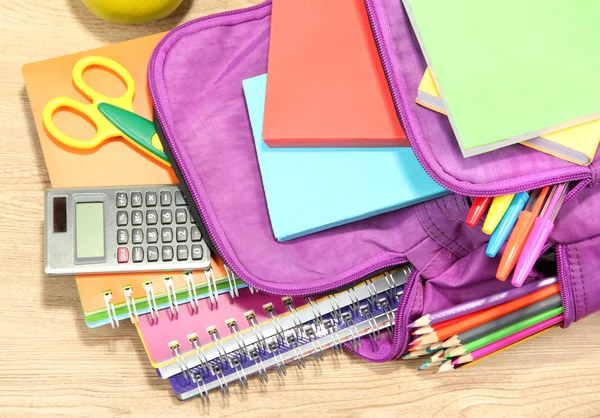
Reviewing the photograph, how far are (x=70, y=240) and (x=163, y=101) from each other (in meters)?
0.15

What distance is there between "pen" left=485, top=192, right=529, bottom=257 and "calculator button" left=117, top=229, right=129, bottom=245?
31 centimetres

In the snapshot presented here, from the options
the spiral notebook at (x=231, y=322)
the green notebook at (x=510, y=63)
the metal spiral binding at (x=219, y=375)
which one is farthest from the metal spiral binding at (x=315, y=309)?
the green notebook at (x=510, y=63)

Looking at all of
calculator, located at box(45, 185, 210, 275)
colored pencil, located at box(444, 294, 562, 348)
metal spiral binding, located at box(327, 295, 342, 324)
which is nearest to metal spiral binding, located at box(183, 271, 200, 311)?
calculator, located at box(45, 185, 210, 275)

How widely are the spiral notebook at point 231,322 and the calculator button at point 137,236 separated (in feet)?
0.24

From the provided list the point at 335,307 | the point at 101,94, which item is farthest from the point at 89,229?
the point at 335,307

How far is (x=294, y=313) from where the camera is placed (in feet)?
2.11

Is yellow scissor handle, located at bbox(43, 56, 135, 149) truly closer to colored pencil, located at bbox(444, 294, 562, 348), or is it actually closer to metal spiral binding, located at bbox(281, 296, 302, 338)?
metal spiral binding, located at bbox(281, 296, 302, 338)

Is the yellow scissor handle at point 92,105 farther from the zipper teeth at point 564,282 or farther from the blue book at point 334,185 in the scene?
the zipper teeth at point 564,282

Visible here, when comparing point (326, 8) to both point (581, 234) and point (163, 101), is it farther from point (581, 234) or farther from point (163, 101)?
point (581, 234)

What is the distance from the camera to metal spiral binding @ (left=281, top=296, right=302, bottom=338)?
2.11ft

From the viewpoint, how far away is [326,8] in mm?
608

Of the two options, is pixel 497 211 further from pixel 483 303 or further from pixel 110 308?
pixel 110 308

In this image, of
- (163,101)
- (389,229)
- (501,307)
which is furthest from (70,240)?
(501,307)

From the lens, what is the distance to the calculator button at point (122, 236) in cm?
61
